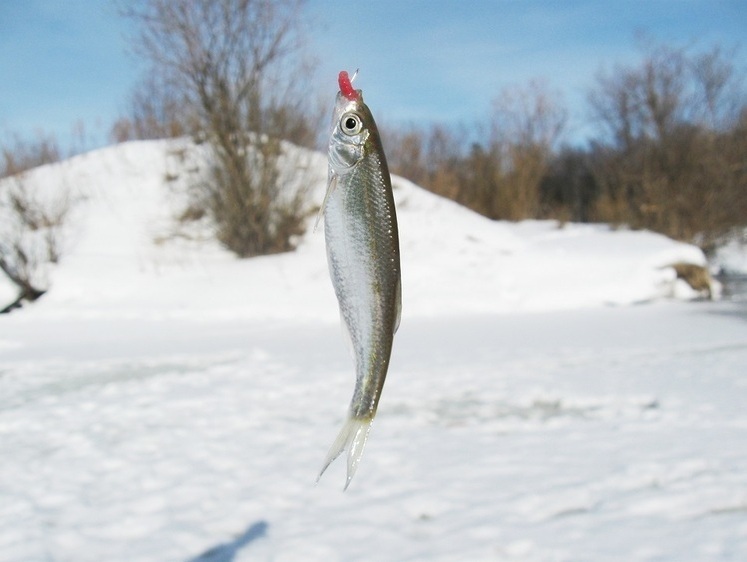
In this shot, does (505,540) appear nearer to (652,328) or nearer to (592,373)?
(592,373)

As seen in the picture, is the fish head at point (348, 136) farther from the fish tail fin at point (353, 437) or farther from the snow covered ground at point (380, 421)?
the snow covered ground at point (380, 421)

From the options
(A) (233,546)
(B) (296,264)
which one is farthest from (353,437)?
(B) (296,264)

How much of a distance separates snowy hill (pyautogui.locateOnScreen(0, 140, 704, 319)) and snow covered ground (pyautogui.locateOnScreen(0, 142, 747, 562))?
0.23 feet

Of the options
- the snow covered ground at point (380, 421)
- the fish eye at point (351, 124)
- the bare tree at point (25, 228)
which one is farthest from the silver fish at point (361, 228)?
the bare tree at point (25, 228)

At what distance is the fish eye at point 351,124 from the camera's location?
758 millimetres

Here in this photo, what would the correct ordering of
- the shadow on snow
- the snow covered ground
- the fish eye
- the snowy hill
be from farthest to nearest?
the snowy hill → the snow covered ground → the shadow on snow → the fish eye

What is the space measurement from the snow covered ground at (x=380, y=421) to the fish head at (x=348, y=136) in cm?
325

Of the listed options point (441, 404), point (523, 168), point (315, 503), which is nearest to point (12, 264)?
point (441, 404)

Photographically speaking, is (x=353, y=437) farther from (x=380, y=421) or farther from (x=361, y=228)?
(x=380, y=421)

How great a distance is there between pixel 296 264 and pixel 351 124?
1295 centimetres

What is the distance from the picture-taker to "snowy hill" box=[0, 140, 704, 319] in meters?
12.5

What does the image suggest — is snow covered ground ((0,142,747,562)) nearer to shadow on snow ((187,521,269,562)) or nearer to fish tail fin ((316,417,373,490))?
shadow on snow ((187,521,269,562))

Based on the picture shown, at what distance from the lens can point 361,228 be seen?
77 cm

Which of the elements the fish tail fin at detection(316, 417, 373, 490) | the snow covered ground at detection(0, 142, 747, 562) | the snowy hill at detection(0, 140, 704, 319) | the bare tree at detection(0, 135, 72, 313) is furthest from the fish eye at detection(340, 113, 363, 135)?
the bare tree at detection(0, 135, 72, 313)
